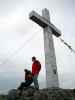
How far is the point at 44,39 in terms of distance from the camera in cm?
922

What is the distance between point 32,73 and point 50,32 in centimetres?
231

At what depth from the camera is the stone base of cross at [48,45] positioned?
28.3 feet

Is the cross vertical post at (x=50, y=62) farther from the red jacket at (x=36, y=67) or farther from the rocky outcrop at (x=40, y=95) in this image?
the rocky outcrop at (x=40, y=95)

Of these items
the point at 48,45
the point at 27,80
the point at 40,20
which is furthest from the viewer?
the point at 40,20

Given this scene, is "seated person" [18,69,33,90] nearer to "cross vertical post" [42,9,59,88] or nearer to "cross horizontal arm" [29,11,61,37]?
"cross vertical post" [42,9,59,88]

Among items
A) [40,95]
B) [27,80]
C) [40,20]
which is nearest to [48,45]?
[40,20]

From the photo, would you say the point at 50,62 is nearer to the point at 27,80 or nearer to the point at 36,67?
the point at 36,67

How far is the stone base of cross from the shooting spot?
861cm

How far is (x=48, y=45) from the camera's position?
9031 millimetres

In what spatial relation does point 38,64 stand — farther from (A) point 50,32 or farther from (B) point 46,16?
(B) point 46,16

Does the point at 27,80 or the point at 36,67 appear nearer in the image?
the point at 27,80

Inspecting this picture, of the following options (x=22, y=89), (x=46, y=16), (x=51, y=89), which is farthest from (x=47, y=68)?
(x=46, y=16)

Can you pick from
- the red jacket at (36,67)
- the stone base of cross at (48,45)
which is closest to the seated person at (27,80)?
the red jacket at (36,67)

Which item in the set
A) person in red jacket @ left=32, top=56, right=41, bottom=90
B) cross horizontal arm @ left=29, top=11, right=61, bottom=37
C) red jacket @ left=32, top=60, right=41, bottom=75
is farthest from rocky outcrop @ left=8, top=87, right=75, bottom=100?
cross horizontal arm @ left=29, top=11, right=61, bottom=37
